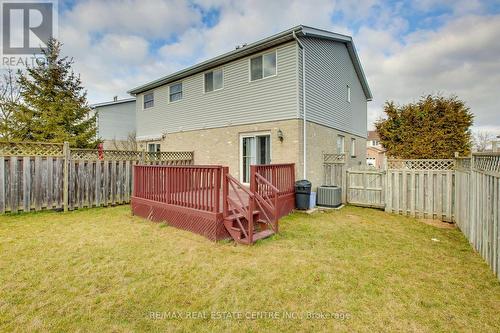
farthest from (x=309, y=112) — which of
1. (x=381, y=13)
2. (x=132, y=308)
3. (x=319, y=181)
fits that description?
(x=132, y=308)

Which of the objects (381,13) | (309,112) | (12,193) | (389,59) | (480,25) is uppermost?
(389,59)

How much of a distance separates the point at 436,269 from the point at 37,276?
6257mm

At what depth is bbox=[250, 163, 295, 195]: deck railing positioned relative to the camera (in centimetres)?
688

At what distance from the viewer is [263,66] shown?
951cm

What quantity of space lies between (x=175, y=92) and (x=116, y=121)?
1254cm

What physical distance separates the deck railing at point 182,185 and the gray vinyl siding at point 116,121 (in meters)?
17.6

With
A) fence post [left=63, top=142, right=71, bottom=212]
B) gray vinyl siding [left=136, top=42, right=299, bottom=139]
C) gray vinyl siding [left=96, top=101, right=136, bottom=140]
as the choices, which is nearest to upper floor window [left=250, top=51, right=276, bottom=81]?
gray vinyl siding [left=136, top=42, right=299, bottom=139]


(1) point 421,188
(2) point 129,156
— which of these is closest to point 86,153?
A: (2) point 129,156

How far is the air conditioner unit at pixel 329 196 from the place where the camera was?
882 cm

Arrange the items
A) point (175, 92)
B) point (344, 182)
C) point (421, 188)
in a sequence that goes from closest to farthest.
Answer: point (421, 188) → point (344, 182) → point (175, 92)

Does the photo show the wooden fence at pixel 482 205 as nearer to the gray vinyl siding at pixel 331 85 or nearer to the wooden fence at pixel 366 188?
the wooden fence at pixel 366 188

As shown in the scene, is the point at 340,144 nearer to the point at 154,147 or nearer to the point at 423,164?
the point at 423,164

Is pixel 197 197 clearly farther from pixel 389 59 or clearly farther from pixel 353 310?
pixel 389 59

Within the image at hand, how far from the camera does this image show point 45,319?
2594 mm
